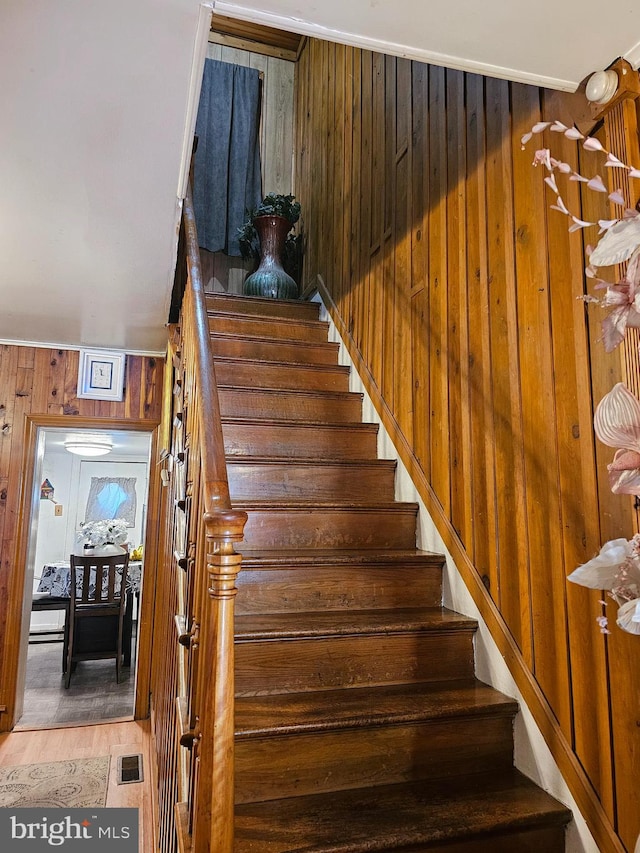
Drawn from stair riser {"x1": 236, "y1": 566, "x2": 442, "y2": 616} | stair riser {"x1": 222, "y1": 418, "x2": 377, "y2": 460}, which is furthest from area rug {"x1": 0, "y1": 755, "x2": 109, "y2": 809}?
stair riser {"x1": 222, "y1": 418, "x2": 377, "y2": 460}

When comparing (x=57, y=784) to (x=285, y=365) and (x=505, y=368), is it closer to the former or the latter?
(x=285, y=365)

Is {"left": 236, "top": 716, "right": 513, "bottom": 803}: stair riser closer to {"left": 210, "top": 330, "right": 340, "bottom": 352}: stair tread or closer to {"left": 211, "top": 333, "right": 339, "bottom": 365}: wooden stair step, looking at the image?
{"left": 211, "top": 333, "right": 339, "bottom": 365}: wooden stair step

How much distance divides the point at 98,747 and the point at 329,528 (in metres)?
2.38

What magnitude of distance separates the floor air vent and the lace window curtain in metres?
5.18

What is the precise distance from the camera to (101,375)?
Result: 3951 mm

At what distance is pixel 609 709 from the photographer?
1.31 metres

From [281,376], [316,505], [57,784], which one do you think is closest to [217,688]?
[316,505]

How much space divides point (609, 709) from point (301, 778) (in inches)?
31.7

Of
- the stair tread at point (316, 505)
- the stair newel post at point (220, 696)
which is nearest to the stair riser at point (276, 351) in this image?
the stair tread at point (316, 505)

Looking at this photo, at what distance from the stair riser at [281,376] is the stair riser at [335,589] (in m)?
1.19

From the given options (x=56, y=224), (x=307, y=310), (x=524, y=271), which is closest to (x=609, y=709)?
(x=524, y=271)

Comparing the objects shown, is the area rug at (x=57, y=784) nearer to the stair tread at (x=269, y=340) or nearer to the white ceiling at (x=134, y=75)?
the stair tread at (x=269, y=340)

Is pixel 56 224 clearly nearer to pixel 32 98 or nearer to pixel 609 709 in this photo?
pixel 32 98

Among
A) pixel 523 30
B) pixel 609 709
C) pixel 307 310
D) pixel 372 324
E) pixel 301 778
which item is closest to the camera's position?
pixel 523 30
